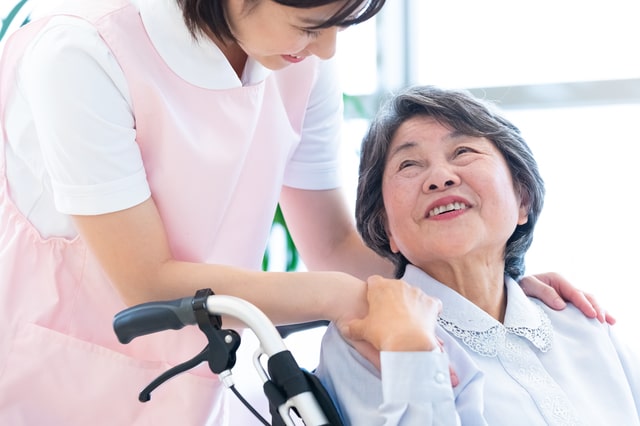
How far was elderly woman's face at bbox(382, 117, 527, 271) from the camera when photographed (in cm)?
157

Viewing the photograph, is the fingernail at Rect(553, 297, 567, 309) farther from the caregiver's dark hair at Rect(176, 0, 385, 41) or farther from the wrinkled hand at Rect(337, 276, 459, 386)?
the caregiver's dark hair at Rect(176, 0, 385, 41)

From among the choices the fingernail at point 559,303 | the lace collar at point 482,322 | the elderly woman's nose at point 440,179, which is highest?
the elderly woman's nose at point 440,179

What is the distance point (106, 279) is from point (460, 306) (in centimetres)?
67

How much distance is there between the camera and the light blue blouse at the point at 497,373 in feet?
4.24

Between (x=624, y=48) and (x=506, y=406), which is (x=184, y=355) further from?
(x=624, y=48)

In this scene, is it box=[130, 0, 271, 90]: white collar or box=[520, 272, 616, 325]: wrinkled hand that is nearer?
box=[130, 0, 271, 90]: white collar

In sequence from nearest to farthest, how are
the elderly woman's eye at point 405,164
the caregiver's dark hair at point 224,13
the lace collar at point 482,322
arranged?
the caregiver's dark hair at point 224,13
the lace collar at point 482,322
the elderly woman's eye at point 405,164

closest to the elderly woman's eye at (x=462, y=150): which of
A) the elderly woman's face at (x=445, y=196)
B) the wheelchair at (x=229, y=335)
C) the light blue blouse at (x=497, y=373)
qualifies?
the elderly woman's face at (x=445, y=196)

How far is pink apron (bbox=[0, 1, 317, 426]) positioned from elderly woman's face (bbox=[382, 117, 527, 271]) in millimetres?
291

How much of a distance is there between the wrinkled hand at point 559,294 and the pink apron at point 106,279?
0.64 m

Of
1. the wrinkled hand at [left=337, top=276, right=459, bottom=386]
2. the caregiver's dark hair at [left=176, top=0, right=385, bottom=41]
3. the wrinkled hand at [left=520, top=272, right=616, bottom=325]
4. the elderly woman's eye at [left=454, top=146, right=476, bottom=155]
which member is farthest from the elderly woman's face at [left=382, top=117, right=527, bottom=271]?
the caregiver's dark hair at [left=176, top=0, right=385, bottom=41]

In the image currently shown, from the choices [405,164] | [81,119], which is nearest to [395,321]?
[405,164]

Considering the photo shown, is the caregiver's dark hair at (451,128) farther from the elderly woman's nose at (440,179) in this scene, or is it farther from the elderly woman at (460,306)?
the elderly woman's nose at (440,179)

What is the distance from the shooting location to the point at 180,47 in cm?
140
